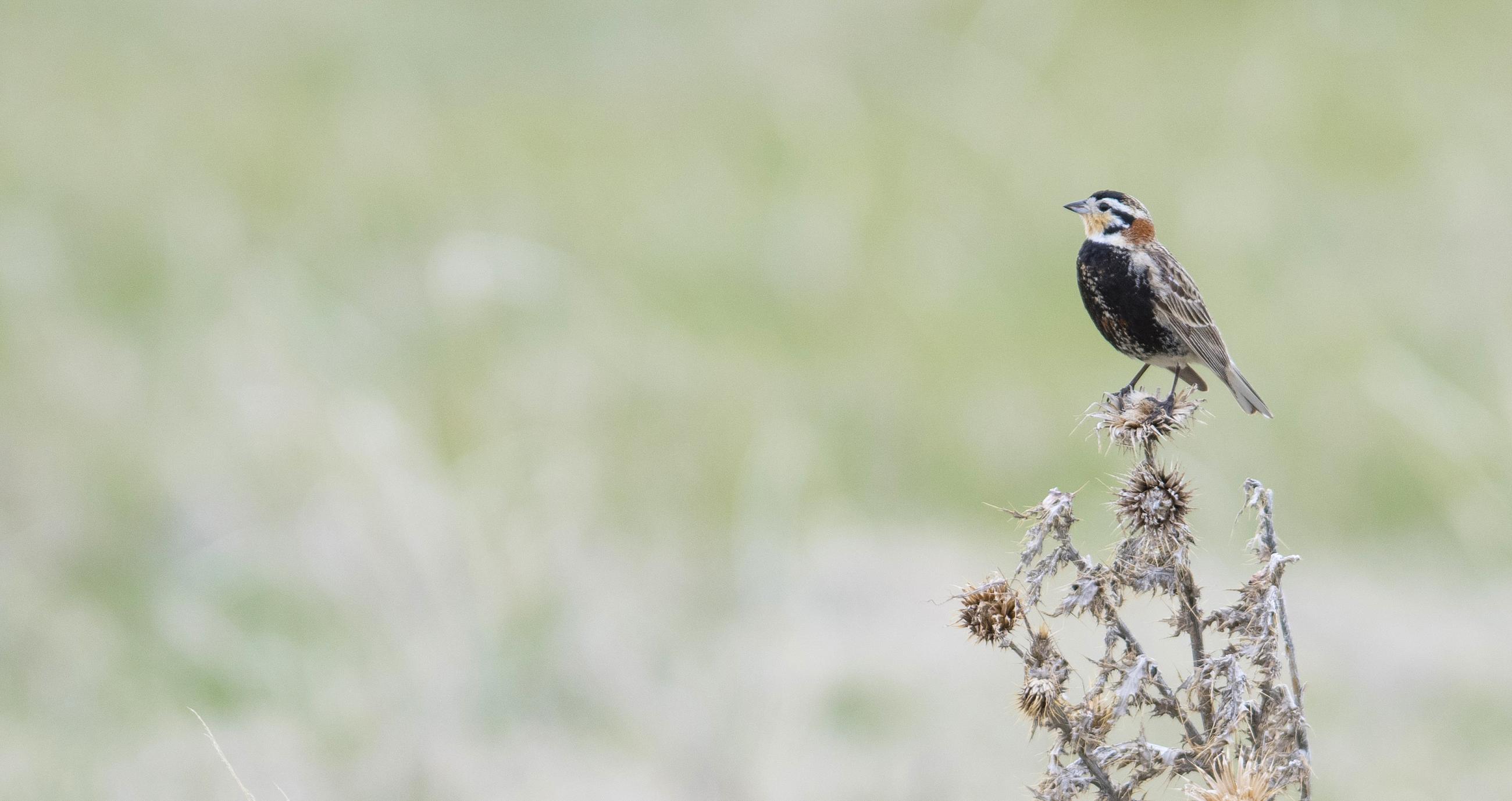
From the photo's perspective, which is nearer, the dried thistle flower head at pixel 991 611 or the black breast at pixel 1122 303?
the dried thistle flower head at pixel 991 611

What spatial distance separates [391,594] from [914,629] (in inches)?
137

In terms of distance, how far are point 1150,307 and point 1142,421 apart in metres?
1.13

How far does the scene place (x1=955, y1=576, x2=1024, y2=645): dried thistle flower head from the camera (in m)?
2.30

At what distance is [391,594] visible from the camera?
7.06 metres

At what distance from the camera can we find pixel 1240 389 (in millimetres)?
3795

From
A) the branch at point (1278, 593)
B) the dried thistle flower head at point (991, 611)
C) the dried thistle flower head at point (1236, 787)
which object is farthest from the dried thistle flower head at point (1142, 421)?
the dried thistle flower head at point (1236, 787)

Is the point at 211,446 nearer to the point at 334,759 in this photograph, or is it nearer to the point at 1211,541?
the point at 334,759

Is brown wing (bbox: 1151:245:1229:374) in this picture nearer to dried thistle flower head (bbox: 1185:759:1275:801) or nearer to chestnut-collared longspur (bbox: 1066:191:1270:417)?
chestnut-collared longspur (bbox: 1066:191:1270:417)

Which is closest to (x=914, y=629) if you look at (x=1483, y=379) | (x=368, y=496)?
(x=368, y=496)

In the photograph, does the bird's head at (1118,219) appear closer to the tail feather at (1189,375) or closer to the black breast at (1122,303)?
the black breast at (1122,303)

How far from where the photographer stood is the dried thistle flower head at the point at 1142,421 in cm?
267

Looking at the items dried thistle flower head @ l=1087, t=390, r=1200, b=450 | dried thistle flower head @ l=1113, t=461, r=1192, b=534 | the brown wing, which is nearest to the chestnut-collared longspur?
the brown wing

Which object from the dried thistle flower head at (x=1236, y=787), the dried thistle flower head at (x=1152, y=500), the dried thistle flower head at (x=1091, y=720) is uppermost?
the dried thistle flower head at (x=1152, y=500)

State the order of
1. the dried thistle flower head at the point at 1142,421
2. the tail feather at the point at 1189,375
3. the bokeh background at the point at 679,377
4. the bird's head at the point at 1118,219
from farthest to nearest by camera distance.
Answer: the bokeh background at the point at 679,377 → the tail feather at the point at 1189,375 → the bird's head at the point at 1118,219 → the dried thistle flower head at the point at 1142,421
